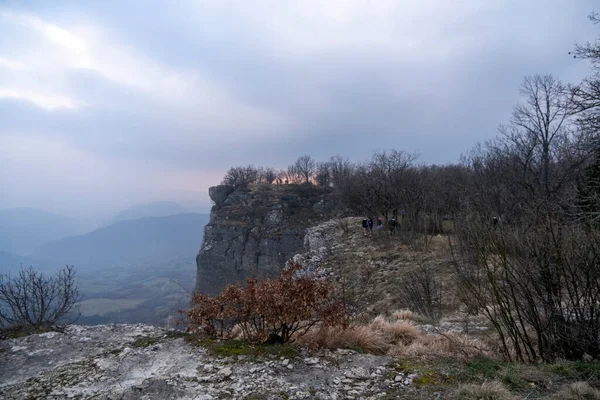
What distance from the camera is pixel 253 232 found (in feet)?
155

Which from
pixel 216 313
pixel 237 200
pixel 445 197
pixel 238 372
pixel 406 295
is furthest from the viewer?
pixel 237 200

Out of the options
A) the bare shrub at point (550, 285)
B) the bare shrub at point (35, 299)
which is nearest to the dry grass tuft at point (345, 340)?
the bare shrub at point (550, 285)

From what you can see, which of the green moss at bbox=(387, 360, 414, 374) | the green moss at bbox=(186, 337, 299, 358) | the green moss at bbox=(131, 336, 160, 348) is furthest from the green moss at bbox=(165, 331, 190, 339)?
the green moss at bbox=(387, 360, 414, 374)

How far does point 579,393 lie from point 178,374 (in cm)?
438

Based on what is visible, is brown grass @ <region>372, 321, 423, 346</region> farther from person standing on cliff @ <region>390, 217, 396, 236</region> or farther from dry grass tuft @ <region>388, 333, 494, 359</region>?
person standing on cliff @ <region>390, 217, 396, 236</region>

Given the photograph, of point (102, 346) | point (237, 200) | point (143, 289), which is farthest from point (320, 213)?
point (143, 289)

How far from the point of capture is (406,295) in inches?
443

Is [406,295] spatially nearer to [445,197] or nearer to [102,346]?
[102,346]

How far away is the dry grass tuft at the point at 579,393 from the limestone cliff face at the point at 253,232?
1516 inches

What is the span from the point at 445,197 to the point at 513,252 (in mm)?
22075

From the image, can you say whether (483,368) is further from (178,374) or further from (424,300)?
(424,300)

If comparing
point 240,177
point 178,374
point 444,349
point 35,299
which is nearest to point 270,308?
point 178,374

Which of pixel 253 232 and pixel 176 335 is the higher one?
pixel 253 232

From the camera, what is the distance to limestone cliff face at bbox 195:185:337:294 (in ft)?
147
